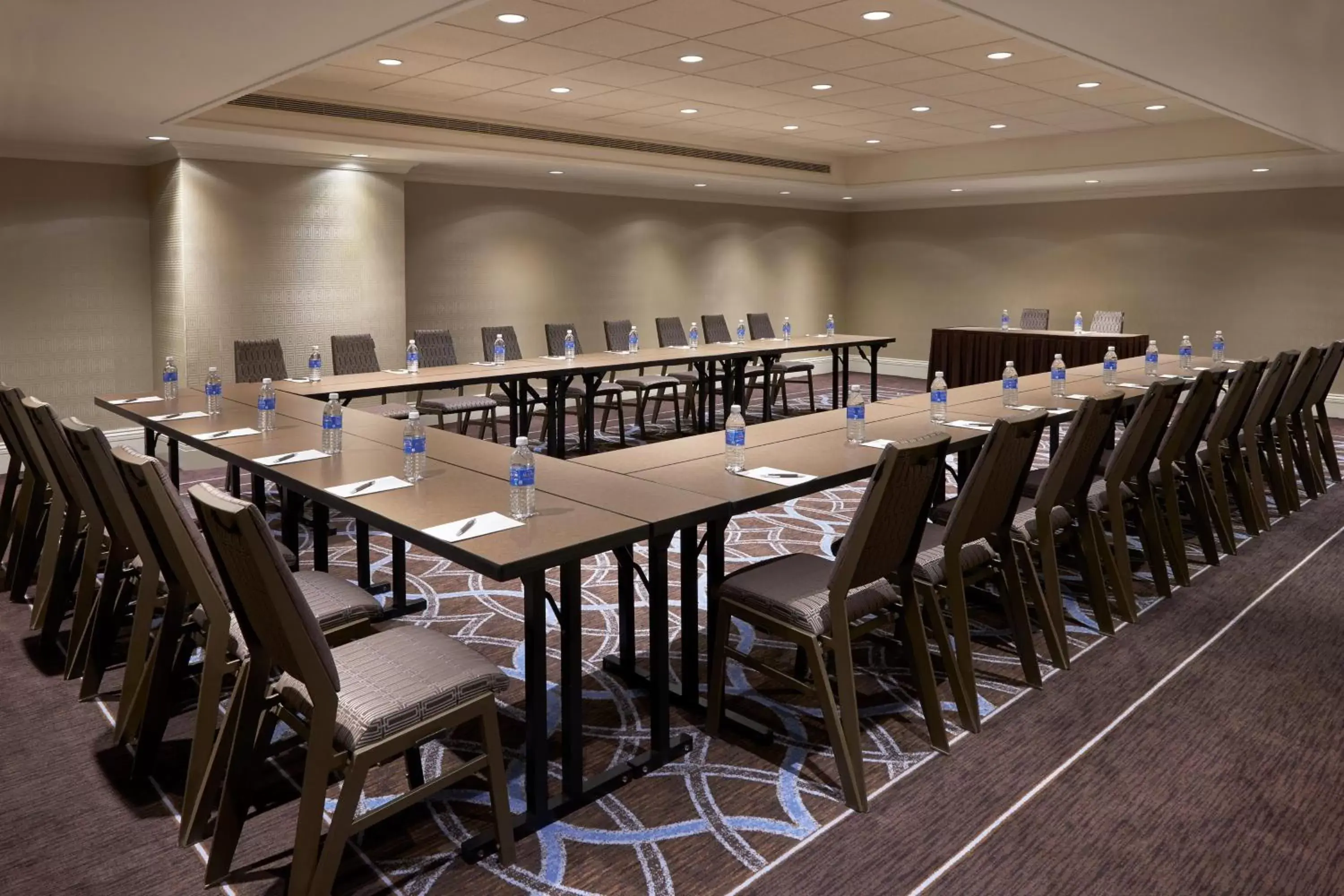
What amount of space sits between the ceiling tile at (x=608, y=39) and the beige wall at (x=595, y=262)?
377 centimetres

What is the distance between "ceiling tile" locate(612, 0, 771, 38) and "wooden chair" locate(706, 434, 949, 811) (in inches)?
118

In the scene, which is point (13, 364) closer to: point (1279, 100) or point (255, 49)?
point (255, 49)

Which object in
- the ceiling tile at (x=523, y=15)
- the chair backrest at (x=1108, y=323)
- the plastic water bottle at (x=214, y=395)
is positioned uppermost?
the ceiling tile at (x=523, y=15)

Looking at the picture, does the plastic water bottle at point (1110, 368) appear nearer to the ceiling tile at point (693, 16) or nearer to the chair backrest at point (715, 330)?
the ceiling tile at point (693, 16)

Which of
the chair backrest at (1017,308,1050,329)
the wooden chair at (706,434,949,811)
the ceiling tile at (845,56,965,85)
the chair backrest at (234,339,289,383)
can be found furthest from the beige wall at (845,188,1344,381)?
the wooden chair at (706,434,949,811)

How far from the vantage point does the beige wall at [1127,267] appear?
10141 millimetres

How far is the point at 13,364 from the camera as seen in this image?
7.07 m

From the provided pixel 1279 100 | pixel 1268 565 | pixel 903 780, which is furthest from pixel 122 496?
pixel 1279 100

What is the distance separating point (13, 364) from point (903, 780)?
7128mm

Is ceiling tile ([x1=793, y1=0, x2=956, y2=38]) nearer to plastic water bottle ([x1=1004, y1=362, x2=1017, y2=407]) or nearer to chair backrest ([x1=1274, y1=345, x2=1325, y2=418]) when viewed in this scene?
plastic water bottle ([x1=1004, y1=362, x2=1017, y2=407])

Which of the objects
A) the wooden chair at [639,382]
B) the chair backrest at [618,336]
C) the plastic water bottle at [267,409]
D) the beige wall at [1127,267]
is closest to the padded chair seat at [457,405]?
the wooden chair at [639,382]

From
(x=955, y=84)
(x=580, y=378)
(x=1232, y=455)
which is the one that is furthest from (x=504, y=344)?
(x=1232, y=455)

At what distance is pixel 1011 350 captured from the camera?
980 centimetres

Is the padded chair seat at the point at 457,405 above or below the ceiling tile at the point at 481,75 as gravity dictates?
below
